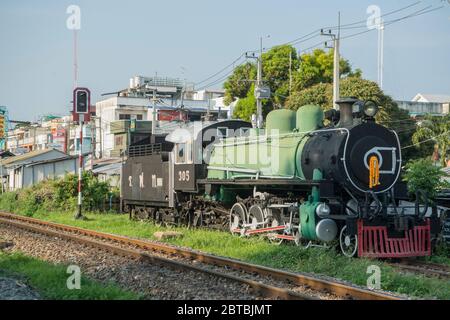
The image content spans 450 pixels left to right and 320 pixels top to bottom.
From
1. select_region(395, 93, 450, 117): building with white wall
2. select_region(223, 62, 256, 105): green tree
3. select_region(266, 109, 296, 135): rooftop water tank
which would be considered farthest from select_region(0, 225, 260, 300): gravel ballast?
select_region(395, 93, 450, 117): building with white wall

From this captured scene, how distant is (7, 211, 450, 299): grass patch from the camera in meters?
9.02

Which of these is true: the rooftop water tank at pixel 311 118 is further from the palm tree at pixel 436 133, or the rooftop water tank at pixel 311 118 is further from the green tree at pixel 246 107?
the green tree at pixel 246 107

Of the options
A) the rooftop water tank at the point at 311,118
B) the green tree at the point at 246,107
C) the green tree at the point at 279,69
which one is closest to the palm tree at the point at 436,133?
the green tree at the point at 279,69

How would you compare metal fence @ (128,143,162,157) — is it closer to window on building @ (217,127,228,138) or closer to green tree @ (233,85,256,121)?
window on building @ (217,127,228,138)

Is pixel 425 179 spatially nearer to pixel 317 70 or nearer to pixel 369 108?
pixel 369 108

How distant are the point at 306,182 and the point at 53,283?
5.61 metres

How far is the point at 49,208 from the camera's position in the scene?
2664cm

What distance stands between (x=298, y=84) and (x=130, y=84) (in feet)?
140

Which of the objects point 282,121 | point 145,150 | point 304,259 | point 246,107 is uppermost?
point 246,107

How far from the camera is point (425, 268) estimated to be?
11.1 m

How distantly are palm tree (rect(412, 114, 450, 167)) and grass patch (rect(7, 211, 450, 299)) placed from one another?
70.3 feet

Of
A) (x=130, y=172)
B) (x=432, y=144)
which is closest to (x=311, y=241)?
(x=130, y=172)

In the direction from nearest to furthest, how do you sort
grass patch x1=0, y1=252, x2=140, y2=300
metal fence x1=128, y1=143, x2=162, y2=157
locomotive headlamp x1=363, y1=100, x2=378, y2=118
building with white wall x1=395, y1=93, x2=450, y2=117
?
1. grass patch x1=0, y1=252, x2=140, y2=300
2. locomotive headlamp x1=363, y1=100, x2=378, y2=118
3. metal fence x1=128, y1=143, x2=162, y2=157
4. building with white wall x1=395, y1=93, x2=450, y2=117

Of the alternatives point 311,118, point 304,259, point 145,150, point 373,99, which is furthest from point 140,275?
point 373,99
